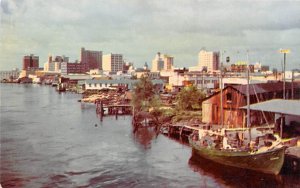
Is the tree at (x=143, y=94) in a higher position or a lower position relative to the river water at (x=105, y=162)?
higher

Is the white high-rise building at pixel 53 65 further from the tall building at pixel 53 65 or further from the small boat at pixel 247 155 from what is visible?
the small boat at pixel 247 155

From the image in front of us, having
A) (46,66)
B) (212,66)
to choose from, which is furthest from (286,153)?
(46,66)

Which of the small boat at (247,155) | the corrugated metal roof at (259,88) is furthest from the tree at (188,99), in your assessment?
the small boat at (247,155)

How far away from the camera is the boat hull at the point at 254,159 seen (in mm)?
9914

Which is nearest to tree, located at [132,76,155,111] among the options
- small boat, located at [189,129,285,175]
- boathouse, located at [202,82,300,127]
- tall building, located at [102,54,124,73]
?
boathouse, located at [202,82,300,127]

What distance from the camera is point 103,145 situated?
44.5 ft

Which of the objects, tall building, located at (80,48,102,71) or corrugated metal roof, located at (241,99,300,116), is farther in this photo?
tall building, located at (80,48,102,71)

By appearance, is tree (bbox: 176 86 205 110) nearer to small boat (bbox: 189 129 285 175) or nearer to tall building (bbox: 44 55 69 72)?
small boat (bbox: 189 129 285 175)

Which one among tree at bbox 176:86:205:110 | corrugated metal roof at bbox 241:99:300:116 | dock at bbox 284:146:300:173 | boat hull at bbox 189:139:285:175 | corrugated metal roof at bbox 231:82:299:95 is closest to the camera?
boat hull at bbox 189:139:285:175

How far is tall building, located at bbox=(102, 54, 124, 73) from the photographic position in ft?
226

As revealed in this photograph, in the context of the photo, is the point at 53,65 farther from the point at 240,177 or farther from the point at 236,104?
the point at 240,177

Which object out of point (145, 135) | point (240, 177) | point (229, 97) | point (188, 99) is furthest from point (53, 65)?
point (240, 177)

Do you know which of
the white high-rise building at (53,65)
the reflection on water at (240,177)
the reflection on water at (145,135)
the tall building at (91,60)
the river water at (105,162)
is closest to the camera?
the reflection on water at (240,177)

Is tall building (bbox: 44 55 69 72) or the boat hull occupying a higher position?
tall building (bbox: 44 55 69 72)
